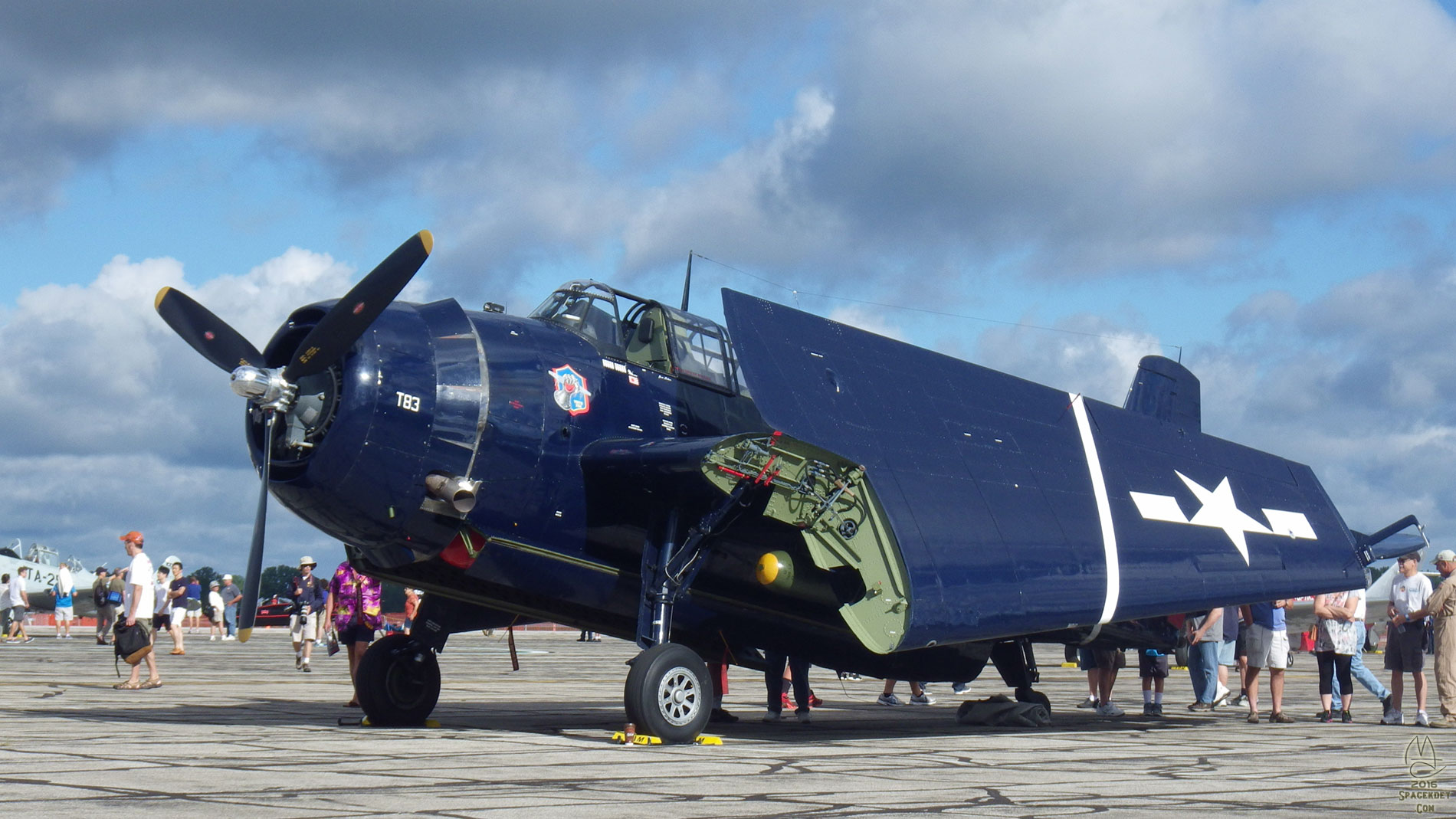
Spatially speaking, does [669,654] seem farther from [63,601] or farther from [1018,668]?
[63,601]

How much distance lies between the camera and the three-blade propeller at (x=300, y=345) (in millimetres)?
10211

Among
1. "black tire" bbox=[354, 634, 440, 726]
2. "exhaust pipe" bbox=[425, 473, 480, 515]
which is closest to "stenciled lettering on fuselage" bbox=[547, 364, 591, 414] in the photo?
"exhaust pipe" bbox=[425, 473, 480, 515]

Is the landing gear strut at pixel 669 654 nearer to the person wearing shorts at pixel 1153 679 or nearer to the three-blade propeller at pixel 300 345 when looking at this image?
the three-blade propeller at pixel 300 345

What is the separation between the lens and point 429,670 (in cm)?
1271

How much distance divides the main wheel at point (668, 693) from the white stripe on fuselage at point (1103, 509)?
478 cm

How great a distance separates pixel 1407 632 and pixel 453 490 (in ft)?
37.5

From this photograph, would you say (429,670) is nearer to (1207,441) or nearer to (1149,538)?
(1149,538)

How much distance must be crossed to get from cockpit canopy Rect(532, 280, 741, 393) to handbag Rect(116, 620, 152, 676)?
8186 millimetres

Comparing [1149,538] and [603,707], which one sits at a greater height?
[1149,538]

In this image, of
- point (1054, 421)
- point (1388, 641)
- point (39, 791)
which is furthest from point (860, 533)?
point (1388, 641)

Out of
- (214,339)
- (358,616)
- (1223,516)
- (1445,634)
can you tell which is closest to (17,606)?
(358,616)

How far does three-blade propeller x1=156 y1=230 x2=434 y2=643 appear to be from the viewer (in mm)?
10211

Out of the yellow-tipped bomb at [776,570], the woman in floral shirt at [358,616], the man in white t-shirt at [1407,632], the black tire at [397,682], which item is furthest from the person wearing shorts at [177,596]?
the man in white t-shirt at [1407,632]

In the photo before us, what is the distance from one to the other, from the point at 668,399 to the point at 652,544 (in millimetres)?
1454
